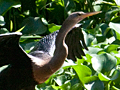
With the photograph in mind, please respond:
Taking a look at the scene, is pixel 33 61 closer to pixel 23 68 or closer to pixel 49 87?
pixel 23 68

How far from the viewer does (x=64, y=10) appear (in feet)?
19.2

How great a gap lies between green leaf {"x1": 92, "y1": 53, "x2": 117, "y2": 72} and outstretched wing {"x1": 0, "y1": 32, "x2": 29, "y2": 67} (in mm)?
725

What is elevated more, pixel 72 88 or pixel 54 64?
pixel 54 64

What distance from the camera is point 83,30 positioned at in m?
4.88

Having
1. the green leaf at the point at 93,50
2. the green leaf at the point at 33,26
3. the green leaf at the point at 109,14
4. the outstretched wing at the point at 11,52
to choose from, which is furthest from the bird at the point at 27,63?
the green leaf at the point at 109,14

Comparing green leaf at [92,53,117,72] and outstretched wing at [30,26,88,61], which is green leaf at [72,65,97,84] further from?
outstretched wing at [30,26,88,61]

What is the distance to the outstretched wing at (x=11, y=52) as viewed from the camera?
314 cm

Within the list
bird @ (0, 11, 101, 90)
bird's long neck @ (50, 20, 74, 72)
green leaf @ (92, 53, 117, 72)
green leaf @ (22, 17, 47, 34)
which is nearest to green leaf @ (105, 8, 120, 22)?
green leaf @ (22, 17, 47, 34)

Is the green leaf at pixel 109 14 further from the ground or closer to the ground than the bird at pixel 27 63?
closer to the ground

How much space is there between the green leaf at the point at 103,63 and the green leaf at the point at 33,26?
141 cm

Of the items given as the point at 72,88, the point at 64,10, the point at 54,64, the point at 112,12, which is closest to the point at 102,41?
the point at 112,12

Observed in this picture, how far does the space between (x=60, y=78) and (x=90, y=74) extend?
315 millimetres

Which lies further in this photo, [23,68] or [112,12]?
[112,12]

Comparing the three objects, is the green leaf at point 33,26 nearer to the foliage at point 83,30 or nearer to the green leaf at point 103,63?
the foliage at point 83,30
